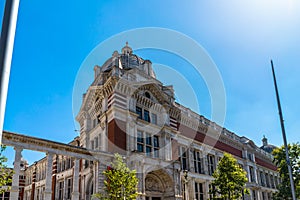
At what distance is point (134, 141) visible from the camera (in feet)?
83.7

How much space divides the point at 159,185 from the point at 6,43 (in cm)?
2509

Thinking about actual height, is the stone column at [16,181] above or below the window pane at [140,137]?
below

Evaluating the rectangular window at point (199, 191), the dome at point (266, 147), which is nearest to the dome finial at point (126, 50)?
the rectangular window at point (199, 191)

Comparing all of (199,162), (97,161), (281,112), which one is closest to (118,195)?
(97,161)

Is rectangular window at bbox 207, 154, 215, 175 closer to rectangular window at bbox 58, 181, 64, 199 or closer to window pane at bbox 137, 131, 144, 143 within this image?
window pane at bbox 137, 131, 144, 143

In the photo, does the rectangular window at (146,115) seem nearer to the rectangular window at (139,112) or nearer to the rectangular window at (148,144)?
the rectangular window at (139,112)

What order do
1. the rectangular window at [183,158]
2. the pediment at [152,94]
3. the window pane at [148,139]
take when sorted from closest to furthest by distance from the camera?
the window pane at [148,139] → the pediment at [152,94] → the rectangular window at [183,158]

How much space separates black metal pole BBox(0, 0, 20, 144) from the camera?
4.41 m

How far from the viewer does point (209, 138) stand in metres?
38.3

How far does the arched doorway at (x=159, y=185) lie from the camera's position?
26.7 metres

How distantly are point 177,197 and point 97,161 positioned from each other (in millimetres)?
9264

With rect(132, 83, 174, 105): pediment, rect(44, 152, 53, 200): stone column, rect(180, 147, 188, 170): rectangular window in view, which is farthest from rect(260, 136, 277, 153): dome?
rect(44, 152, 53, 200): stone column

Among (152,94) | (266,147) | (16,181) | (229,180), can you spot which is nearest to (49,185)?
(16,181)

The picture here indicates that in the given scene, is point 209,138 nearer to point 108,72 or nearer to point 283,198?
point 283,198
